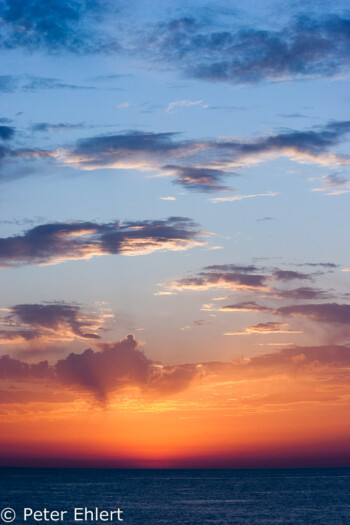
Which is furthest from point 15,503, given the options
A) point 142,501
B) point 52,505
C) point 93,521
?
point 93,521

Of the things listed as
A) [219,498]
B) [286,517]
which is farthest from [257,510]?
[219,498]

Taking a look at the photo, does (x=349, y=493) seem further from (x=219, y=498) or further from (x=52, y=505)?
(x=52, y=505)

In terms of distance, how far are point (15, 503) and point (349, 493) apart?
9006cm

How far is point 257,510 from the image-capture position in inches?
5374

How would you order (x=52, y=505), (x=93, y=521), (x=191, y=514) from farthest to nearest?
(x=52, y=505) < (x=191, y=514) < (x=93, y=521)

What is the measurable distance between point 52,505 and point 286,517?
53374mm

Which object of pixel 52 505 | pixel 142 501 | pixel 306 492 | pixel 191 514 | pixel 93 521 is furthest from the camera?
pixel 306 492

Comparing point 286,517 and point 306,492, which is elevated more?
point 306,492

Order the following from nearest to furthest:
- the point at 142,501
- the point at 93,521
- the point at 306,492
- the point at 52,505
A: 1. the point at 93,521
2. the point at 52,505
3. the point at 142,501
4. the point at 306,492

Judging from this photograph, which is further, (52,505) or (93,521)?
(52,505)

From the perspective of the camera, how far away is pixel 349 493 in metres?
195

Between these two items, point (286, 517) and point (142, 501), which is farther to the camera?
point (142, 501)

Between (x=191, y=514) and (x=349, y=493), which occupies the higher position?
(x=349, y=493)

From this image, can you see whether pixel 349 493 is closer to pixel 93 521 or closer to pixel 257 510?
pixel 257 510
